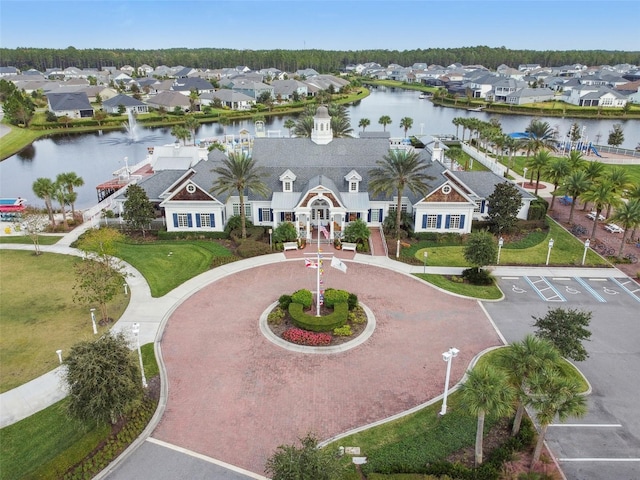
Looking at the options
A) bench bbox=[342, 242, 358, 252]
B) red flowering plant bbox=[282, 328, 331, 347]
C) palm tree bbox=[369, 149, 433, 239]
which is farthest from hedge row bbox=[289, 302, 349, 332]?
palm tree bbox=[369, 149, 433, 239]

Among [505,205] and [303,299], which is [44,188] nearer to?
[303,299]

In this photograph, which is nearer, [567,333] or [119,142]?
[567,333]

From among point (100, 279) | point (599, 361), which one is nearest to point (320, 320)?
point (100, 279)

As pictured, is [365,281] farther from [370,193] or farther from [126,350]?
[126,350]

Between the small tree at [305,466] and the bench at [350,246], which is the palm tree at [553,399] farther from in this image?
the bench at [350,246]

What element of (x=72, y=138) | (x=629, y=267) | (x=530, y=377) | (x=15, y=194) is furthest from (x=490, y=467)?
(x=72, y=138)

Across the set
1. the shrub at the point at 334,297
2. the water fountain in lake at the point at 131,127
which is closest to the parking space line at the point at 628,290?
the shrub at the point at 334,297
